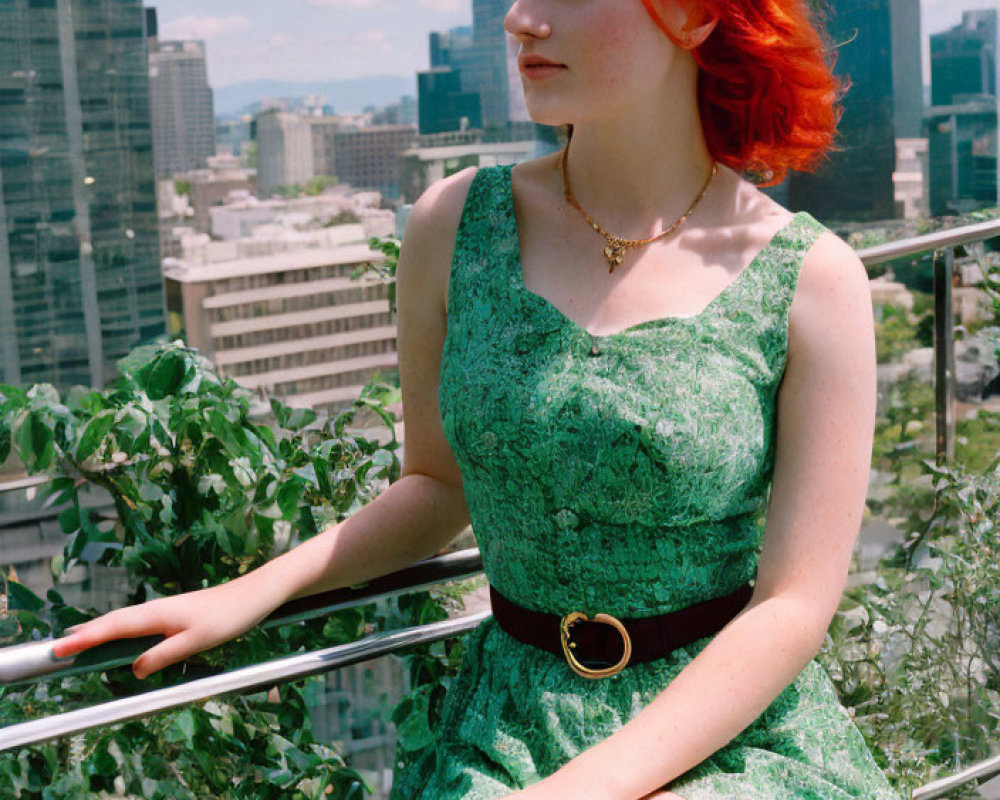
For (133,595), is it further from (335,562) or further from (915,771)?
(915,771)

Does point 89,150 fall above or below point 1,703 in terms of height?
above

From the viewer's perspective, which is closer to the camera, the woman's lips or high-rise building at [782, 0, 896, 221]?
the woman's lips

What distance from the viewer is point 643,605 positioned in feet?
3.55

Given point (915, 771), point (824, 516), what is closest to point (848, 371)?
point (824, 516)

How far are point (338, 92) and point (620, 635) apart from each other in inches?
2104

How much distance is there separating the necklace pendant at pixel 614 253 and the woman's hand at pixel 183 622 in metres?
0.45

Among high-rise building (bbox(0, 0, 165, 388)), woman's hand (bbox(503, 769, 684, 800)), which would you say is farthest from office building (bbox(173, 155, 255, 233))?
woman's hand (bbox(503, 769, 684, 800))

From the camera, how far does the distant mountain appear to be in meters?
45.0

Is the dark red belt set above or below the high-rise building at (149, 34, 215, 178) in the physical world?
below

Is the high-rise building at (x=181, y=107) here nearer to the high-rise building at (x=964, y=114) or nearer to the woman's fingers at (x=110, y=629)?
the high-rise building at (x=964, y=114)

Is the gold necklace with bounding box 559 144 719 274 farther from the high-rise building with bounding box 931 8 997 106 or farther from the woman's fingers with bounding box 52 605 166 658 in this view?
the high-rise building with bounding box 931 8 997 106

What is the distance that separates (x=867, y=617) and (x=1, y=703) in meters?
1.18

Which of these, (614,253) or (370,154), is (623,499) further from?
(370,154)

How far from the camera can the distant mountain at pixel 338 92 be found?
4500 cm
